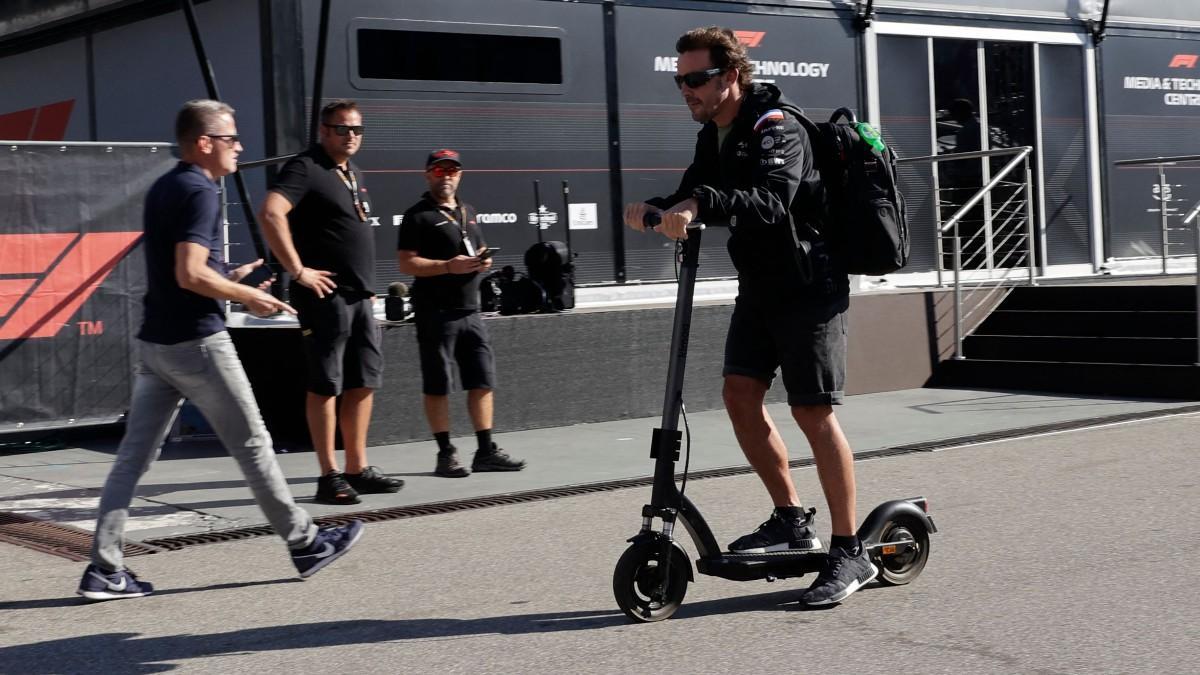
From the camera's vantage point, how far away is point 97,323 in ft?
32.7

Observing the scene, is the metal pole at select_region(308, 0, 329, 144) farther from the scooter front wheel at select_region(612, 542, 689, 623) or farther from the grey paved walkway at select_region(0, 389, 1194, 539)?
the scooter front wheel at select_region(612, 542, 689, 623)

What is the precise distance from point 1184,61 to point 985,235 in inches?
163

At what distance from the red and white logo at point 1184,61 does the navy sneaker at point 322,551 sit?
44.8ft

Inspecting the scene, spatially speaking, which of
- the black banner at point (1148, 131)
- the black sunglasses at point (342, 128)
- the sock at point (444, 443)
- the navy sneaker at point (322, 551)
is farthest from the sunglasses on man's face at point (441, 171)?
the black banner at point (1148, 131)

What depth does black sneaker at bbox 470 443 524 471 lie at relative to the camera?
8.55m

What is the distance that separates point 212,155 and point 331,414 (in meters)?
2.09

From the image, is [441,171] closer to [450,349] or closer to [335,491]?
[450,349]

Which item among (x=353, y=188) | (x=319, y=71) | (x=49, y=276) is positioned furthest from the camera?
(x=319, y=71)

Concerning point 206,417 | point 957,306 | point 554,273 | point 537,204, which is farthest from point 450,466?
point 957,306

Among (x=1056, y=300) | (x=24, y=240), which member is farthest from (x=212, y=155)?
(x=1056, y=300)

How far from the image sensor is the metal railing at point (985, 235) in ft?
41.8

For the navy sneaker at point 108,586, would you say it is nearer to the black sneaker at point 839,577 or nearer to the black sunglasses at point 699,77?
the black sneaker at point 839,577

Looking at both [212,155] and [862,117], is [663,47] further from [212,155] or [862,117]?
[212,155]

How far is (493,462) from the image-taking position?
28.1ft
